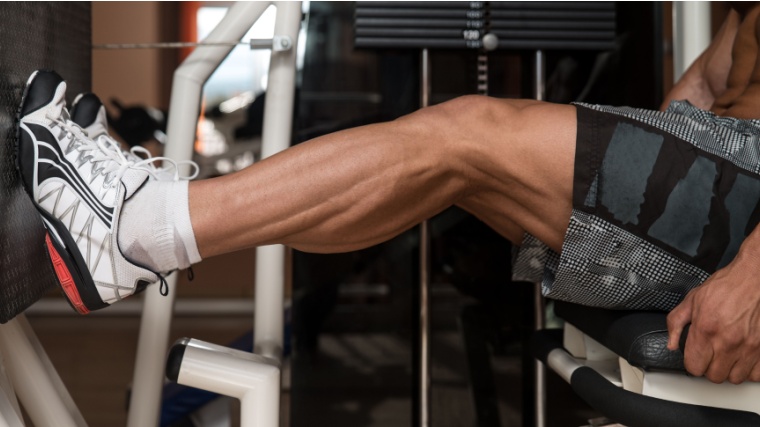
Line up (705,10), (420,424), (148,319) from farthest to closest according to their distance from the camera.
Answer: (420,424), (705,10), (148,319)

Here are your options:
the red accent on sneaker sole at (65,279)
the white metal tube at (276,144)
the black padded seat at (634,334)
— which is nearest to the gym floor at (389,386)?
the white metal tube at (276,144)

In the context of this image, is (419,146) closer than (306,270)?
Yes

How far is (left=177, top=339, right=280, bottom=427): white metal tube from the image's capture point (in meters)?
0.96

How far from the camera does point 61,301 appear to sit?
3.31 meters

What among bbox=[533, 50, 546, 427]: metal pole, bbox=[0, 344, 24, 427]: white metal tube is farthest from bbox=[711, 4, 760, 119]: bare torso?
bbox=[0, 344, 24, 427]: white metal tube

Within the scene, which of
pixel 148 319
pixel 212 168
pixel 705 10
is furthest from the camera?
pixel 212 168

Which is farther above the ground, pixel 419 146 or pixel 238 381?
pixel 419 146

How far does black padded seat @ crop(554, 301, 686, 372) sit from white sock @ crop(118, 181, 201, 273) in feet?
1.69

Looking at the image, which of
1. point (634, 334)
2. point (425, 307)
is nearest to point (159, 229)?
point (634, 334)

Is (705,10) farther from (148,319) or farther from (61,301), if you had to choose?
(61,301)

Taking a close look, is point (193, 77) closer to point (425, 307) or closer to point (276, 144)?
point (276, 144)

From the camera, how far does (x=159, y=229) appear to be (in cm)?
88

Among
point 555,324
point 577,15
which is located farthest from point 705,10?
point 555,324

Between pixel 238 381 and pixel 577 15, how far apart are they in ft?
3.37
